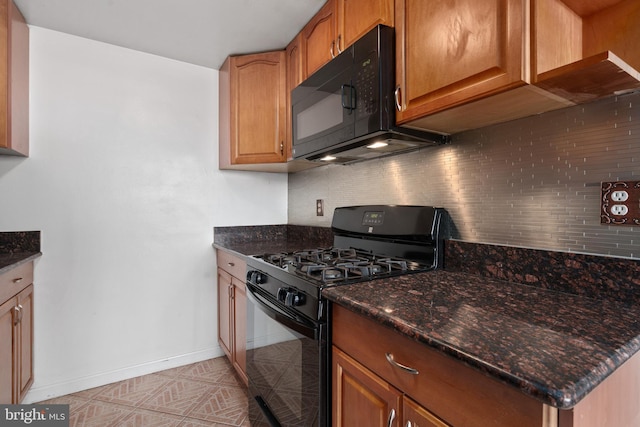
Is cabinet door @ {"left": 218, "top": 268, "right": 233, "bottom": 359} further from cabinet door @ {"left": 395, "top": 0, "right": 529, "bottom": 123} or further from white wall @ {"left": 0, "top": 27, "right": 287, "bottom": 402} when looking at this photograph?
cabinet door @ {"left": 395, "top": 0, "right": 529, "bottom": 123}

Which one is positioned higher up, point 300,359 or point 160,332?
point 300,359

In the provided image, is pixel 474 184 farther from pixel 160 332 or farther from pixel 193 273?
pixel 160 332

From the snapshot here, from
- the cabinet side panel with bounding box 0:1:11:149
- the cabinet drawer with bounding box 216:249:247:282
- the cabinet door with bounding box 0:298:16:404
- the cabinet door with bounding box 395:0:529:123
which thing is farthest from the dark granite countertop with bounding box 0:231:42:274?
the cabinet door with bounding box 395:0:529:123

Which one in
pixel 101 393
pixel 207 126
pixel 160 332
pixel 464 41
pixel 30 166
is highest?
pixel 207 126

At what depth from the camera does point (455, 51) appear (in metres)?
0.99

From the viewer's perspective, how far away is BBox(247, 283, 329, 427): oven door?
107 centimetres

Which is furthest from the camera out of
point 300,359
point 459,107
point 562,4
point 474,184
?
point 474,184

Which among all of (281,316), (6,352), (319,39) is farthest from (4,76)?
(281,316)

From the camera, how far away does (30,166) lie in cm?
193

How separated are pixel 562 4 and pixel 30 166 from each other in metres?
2.72

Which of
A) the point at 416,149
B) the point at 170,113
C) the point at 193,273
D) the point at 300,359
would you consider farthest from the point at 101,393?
the point at 416,149

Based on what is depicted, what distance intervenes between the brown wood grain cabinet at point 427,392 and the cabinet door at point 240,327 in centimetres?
97

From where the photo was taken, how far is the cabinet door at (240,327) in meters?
1.87

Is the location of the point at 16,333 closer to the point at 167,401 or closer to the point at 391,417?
the point at 167,401
